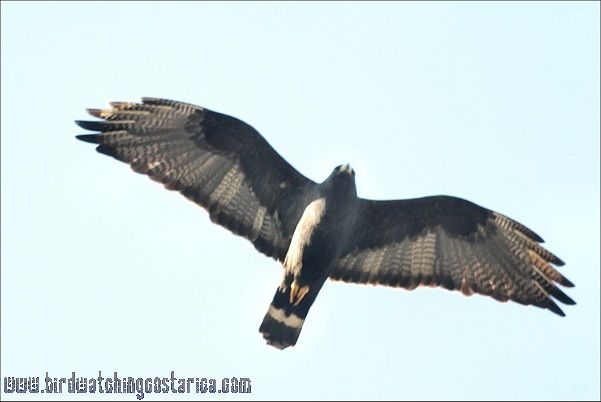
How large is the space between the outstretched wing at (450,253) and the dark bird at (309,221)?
0.01m

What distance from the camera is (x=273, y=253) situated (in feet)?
49.5

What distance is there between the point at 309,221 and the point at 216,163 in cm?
151

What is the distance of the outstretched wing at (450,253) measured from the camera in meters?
15.5

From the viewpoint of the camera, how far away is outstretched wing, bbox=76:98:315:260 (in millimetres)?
15000

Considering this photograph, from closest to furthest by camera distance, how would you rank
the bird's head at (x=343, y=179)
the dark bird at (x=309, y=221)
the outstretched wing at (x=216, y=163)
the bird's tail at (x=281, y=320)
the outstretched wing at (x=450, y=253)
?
the bird's head at (x=343, y=179) < the dark bird at (x=309, y=221) < the bird's tail at (x=281, y=320) < the outstretched wing at (x=216, y=163) < the outstretched wing at (x=450, y=253)

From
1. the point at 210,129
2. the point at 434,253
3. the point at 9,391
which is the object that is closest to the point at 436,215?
the point at 434,253

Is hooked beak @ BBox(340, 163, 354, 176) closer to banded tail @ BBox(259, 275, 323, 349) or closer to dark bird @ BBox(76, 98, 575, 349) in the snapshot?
dark bird @ BBox(76, 98, 575, 349)

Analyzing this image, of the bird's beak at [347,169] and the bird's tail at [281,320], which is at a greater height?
the bird's beak at [347,169]

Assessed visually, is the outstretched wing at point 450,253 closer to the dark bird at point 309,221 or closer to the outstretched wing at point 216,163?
the dark bird at point 309,221

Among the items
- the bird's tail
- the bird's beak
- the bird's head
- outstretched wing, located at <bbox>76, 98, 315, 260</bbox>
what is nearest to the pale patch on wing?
the bird's tail

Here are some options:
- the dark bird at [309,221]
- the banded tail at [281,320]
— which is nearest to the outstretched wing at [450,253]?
the dark bird at [309,221]

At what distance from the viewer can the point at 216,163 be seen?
15.2m

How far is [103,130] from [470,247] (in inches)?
191

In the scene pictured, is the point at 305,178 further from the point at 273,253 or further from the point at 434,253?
the point at 434,253
